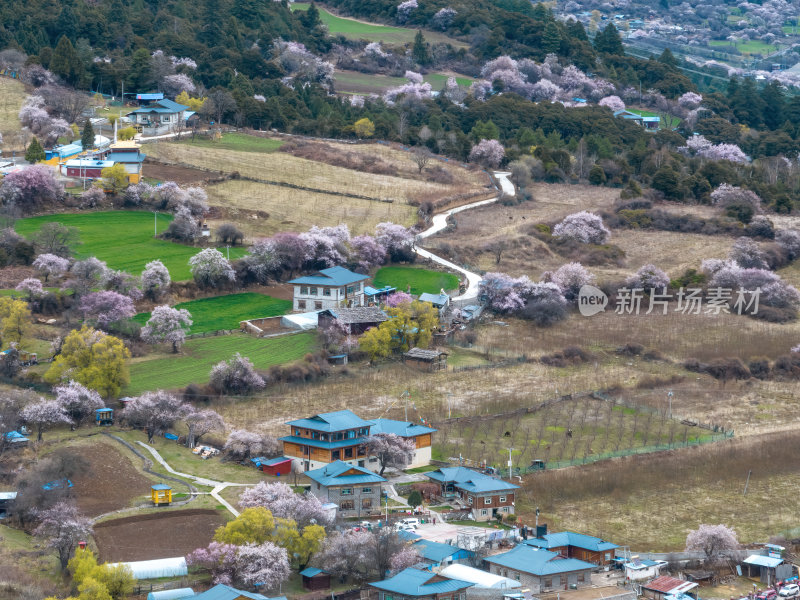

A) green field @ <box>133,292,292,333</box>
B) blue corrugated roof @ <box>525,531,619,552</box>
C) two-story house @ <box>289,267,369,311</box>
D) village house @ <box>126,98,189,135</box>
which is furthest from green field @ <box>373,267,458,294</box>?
blue corrugated roof @ <box>525,531,619,552</box>

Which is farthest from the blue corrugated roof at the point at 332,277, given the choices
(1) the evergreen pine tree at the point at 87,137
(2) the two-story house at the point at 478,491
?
(2) the two-story house at the point at 478,491

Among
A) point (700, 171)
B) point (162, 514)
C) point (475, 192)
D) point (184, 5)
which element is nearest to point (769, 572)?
point (162, 514)

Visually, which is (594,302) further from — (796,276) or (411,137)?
(411,137)

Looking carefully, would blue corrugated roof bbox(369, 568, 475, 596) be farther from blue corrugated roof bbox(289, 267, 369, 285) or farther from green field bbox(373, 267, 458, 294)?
green field bbox(373, 267, 458, 294)

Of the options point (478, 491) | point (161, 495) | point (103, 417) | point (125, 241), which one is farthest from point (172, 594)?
point (125, 241)

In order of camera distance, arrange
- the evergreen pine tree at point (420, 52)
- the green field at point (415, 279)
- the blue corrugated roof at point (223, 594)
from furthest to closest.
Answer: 1. the evergreen pine tree at point (420, 52)
2. the green field at point (415, 279)
3. the blue corrugated roof at point (223, 594)

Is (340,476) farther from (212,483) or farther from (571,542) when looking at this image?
(571,542)

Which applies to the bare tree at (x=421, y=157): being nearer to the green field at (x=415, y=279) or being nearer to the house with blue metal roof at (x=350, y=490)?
the green field at (x=415, y=279)
